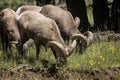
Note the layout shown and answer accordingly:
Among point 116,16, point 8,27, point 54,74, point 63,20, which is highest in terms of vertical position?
point 8,27

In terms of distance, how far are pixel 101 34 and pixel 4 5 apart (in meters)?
13.1

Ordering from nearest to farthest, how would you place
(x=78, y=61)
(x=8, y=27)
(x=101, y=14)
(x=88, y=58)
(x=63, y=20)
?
(x=78, y=61), (x=88, y=58), (x=8, y=27), (x=63, y=20), (x=101, y=14)

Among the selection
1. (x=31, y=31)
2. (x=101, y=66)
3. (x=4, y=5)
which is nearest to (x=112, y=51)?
(x=101, y=66)

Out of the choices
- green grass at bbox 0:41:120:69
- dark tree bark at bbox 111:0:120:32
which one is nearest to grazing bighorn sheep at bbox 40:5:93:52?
green grass at bbox 0:41:120:69

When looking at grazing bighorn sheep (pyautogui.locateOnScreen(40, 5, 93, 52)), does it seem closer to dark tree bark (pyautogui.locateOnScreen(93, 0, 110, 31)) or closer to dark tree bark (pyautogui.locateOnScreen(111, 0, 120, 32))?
dark tree bark (pyautogui.locateOnScreen(111, 0, 120, 32))

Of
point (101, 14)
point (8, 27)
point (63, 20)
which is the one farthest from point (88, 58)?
point (101, 14)

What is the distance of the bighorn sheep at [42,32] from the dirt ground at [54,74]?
2.77 feet

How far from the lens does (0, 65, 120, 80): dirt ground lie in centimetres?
1247

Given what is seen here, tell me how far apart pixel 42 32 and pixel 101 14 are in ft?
25.5

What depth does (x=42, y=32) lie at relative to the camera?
14109mm

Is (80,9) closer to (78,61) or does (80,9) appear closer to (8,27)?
(8,27)

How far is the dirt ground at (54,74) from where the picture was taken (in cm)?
1247

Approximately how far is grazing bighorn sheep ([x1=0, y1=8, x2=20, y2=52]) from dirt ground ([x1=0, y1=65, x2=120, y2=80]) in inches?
77.4

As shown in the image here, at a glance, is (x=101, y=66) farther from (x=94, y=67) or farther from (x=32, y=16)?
(x=32, y=16)
